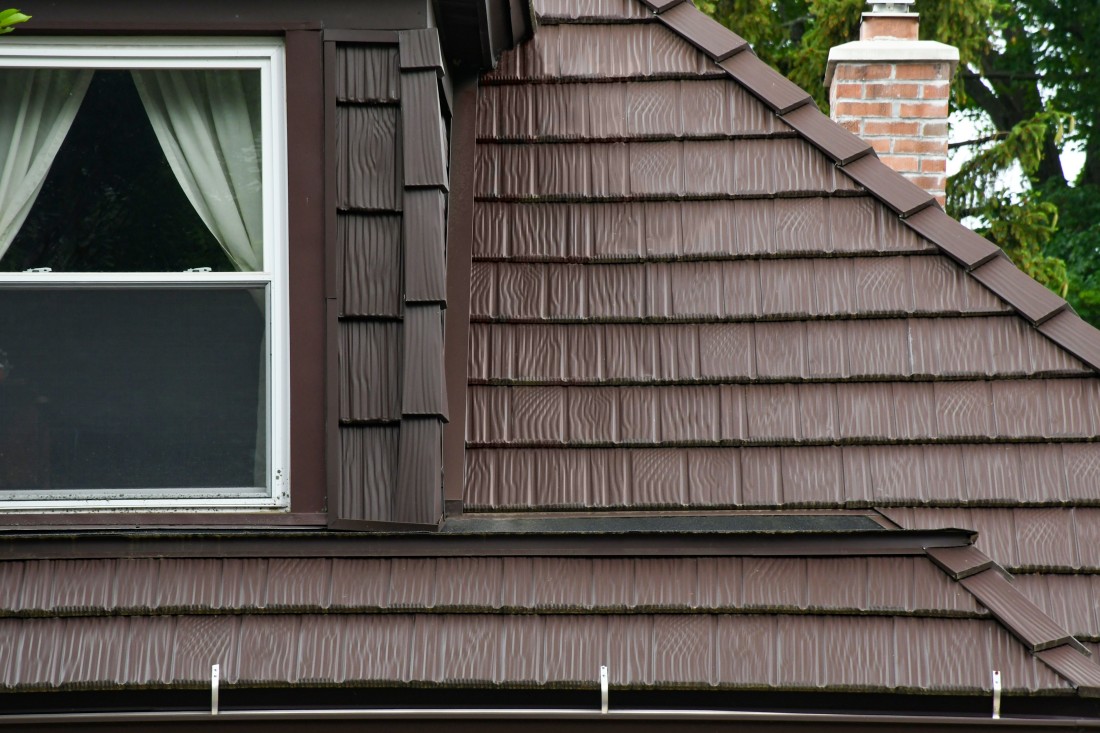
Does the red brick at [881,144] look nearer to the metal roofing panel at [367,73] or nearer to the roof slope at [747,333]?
the roof slope at [747,333]

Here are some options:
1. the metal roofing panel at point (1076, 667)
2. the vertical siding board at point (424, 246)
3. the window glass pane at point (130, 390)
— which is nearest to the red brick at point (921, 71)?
the vertical siding board at point (424, 246)

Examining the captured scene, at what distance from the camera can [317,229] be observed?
3.28m

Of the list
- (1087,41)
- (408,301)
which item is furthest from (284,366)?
(1087,41)

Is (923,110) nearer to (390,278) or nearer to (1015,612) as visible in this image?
(1015,612)

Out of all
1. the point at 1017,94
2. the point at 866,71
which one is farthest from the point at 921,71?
the point at 1017,94

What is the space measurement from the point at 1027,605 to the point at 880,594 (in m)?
0.37

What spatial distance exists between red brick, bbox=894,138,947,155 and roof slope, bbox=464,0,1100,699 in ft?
2.78

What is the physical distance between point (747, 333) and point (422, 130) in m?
1.26

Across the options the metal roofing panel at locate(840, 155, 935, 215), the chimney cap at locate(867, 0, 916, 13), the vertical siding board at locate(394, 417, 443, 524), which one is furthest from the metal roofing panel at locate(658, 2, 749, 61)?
the vertical siding board at locate(394, 417, 443, 524)

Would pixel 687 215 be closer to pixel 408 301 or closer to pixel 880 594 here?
pixel 408 301

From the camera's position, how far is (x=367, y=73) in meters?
3.36

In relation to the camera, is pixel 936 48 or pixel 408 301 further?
pixel 936 48

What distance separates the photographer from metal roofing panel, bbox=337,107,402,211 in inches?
130

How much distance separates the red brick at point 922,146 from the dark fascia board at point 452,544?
2.20 m
